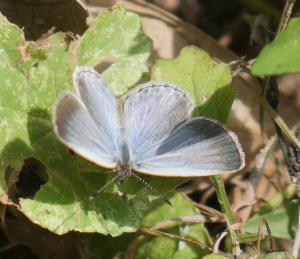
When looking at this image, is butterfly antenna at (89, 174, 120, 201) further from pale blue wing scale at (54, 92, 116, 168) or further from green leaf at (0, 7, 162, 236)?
pale blue wing scale at (54, 92, 116, 168)

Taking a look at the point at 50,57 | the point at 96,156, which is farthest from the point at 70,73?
the point at 96,156

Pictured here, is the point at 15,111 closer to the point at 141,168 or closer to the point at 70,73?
the point at 70,73

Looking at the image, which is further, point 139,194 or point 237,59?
point 237,59

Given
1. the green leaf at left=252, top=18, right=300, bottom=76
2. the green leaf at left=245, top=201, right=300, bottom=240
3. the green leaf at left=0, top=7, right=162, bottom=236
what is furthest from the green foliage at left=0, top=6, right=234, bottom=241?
the green leaf at left=252, top=18, right=300, bottom=76

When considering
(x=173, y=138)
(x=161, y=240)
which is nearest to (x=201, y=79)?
(x=173, y=138)

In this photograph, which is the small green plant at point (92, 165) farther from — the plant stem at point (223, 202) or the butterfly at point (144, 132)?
the butterfly at point (144, 132)

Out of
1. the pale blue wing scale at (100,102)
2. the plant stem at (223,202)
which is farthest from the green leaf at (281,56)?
the plant stem at (223,202)

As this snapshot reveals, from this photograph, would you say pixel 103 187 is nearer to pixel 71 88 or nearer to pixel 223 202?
pixel 71 88

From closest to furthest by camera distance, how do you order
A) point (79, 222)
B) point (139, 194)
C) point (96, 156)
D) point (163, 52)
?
point (96, 156)
point (79, 222)
point (139, 194)
point (163, 52)
